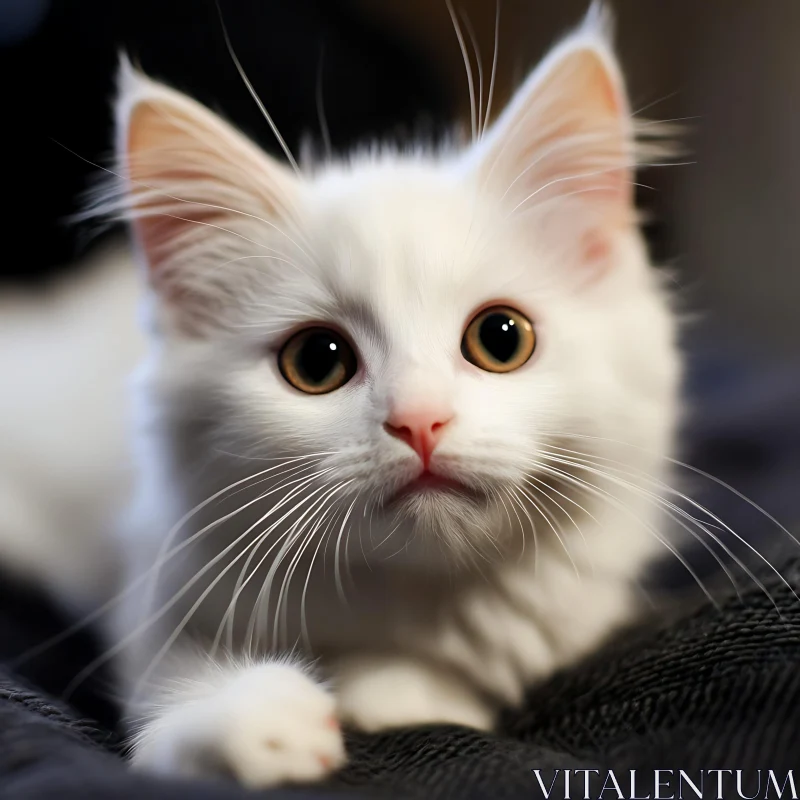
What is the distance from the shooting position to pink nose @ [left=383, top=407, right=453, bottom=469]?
2.45 ft

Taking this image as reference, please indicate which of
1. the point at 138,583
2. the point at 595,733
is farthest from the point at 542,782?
the point at 138,583

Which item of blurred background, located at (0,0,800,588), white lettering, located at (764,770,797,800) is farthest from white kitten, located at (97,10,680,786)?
blurred background, located at (0,0,800,588)

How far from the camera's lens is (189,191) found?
97cm

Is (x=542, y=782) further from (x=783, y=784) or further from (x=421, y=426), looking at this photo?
(x=421, y=426)

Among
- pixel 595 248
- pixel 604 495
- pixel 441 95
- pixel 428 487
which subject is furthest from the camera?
pixel 441 95

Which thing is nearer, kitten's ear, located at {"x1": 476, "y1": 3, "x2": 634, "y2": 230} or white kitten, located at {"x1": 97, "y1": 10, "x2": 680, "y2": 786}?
white kitten, located at {"x1": 97, "y1": 10, "x2": 680, "y2": 786}

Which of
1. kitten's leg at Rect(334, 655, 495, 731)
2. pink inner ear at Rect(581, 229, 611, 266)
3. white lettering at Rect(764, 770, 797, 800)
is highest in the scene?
pink inner ear at Rect(581, 229, 611, 266)

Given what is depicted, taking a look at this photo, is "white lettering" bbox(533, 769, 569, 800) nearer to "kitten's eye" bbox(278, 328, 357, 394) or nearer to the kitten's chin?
the kitten's chin

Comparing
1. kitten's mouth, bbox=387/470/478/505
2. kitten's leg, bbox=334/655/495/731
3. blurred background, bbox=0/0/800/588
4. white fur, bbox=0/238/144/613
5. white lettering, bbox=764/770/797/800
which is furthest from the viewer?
→ blurred background, bbox=0/0/800/588

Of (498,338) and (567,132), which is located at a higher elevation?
(567,132)

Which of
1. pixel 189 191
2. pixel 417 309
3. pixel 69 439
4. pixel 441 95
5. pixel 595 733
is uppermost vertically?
pixel 441 95

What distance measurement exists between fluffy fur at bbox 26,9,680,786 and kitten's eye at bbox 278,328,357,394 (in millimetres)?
15

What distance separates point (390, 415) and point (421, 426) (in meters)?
0.03

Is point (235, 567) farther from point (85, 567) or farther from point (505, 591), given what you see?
point (85, 567)
